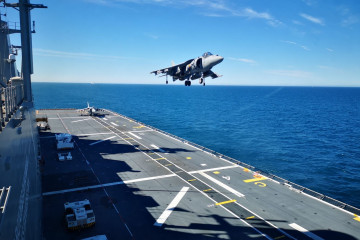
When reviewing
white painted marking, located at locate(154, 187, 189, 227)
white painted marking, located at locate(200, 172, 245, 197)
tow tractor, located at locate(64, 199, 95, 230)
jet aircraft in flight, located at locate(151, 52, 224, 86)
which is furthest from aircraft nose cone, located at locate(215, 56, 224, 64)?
tow tractor, located at locate(64, 199, 95, 230)

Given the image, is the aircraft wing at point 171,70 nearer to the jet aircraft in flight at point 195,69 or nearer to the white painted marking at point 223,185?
the jet aircraft in flight at point 195,69

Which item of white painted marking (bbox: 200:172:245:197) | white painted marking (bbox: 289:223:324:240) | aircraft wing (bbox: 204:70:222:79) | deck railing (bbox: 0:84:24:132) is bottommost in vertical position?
white painted marking (bbox: 289:223:324:240)

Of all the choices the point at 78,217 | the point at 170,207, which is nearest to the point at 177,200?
the point at 170,207

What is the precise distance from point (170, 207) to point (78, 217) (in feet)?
30.9

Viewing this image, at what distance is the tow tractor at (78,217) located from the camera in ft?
70.9

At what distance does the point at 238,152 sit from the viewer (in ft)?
202

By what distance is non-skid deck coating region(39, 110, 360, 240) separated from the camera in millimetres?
22500

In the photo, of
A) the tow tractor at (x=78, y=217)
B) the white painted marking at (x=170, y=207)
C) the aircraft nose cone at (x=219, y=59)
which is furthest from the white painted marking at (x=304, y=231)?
the aircraft nose cone at (x=219, y=59)

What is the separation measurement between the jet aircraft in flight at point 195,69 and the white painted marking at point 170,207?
14.6 meters

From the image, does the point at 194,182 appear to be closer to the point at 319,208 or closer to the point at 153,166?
the point at 153,166

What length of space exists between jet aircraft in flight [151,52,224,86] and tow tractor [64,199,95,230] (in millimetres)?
20619

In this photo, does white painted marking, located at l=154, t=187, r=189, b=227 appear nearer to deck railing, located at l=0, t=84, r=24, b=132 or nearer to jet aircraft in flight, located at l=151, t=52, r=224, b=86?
jet aircraft in flight, located at l=151, t=52, r=224, b=86

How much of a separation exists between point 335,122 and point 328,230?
95571 mm

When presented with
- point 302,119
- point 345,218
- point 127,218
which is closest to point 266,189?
point 345,218
